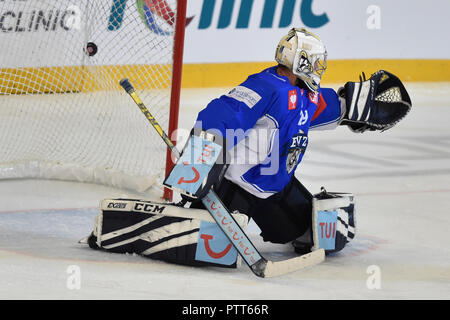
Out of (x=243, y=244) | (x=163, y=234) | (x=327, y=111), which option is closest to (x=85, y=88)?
(x=327, y=111)

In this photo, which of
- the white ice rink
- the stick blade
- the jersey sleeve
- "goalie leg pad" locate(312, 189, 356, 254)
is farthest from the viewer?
the jersey sleeve

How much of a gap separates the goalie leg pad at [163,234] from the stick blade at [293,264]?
0.12m

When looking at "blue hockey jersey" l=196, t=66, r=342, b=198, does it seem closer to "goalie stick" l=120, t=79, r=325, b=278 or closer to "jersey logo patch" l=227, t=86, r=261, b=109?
"jersey logo patch" l=227, t=86, r=261, b=109

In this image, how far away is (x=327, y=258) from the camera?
297cm

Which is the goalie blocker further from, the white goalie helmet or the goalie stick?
the goalie stick

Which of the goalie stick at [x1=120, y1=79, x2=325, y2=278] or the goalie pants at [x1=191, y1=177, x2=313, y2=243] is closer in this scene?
the goalie stick at [x1=120, y1=79, x2=325, y2=278]

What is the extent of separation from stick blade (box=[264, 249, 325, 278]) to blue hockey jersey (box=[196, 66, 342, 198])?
250 mm

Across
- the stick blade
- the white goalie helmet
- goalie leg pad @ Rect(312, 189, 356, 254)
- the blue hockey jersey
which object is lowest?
the stick blade

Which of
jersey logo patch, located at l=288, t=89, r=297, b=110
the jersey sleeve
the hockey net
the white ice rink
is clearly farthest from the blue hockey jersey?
the hockey net

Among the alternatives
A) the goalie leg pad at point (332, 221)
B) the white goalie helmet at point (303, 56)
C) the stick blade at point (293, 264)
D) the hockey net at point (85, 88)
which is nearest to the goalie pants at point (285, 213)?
the goalie leg pad at point (332, 221)

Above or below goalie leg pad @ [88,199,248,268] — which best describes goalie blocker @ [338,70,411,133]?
above

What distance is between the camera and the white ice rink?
2.47 meters

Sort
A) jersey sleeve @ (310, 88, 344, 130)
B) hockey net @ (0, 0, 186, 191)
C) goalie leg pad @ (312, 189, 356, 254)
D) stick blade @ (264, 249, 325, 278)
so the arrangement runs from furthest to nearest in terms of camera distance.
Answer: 1. hockey net @ (0, 0, 186, 191)
2. jersey sleeve @ (310, 88, 344, 130)
3. goalie leg pad @ (312, 189, 356, 254)
4. stick blade @ (264, 249, 325, 278)

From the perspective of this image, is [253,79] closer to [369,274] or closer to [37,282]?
[369,274]
